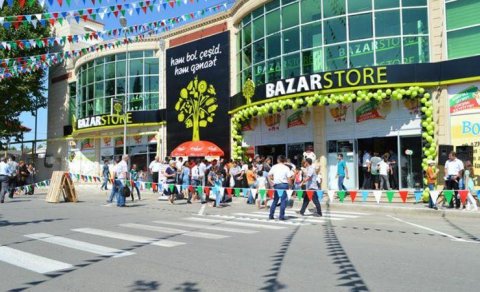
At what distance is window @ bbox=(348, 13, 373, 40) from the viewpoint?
1839cm

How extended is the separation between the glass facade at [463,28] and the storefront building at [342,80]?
0.13 feet

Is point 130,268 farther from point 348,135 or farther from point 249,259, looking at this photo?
point 348,135

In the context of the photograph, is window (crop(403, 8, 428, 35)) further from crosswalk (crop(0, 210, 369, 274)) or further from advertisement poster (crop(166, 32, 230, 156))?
advertisement poster (crop(166, 32, 230, 156))

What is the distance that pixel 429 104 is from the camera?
17.0 meters

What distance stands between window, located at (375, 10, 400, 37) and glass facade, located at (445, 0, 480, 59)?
1945 mm

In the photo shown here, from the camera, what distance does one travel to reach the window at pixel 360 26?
18.4m

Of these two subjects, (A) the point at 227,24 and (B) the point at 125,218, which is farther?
(A) the point at 227,24

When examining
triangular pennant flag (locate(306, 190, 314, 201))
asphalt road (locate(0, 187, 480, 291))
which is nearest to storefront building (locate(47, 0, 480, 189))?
asphalt road (locate(0, 187, 480, 291))

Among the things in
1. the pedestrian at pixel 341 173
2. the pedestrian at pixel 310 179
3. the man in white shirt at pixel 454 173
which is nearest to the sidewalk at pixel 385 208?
the pedestrian at pixel 341 173

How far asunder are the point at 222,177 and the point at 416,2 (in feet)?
34.3

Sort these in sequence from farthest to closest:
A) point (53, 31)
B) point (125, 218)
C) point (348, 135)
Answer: point (53, 31)
point (348, 135)
point (125, 218)

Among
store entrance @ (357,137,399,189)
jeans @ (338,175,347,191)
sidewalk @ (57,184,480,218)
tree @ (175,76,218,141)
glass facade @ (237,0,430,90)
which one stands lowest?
sidewalk @ (57,184,480,218)

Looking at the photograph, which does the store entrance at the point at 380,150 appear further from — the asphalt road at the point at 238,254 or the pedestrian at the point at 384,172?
the asphalt road at the point at 238,254

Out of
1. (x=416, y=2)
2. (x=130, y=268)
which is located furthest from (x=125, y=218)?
(x=416, y=2)
